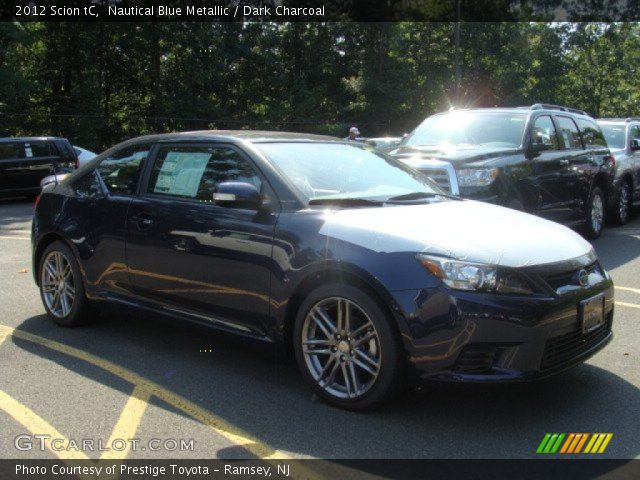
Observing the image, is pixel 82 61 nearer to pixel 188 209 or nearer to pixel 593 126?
pixel 593 126

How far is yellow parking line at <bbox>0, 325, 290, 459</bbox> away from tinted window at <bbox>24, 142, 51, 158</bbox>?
14012 mm

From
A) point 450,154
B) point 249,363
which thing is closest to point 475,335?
point 249,363

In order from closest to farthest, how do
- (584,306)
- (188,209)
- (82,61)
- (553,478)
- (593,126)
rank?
(553,478) < (584,306) < (188,209) < (593,126) < (82,61)

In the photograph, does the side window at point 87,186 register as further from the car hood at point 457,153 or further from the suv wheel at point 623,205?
the suv wheel at point 623,205

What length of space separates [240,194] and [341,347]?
108cm

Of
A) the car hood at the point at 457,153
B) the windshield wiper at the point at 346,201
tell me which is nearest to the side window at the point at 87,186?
the windshield wiper at the point at 346,201

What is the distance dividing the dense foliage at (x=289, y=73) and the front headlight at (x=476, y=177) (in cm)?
2308

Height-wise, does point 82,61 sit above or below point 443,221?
above

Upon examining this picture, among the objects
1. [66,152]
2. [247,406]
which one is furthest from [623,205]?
[66,152]

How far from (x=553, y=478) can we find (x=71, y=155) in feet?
59.8

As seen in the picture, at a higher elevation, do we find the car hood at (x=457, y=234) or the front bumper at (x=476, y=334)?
the car hood at (x=457, y=234)

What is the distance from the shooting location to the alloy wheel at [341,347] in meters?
3.86

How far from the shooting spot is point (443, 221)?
414 cm

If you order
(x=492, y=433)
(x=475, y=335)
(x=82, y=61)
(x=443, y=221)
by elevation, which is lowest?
(x=492, y=433)
